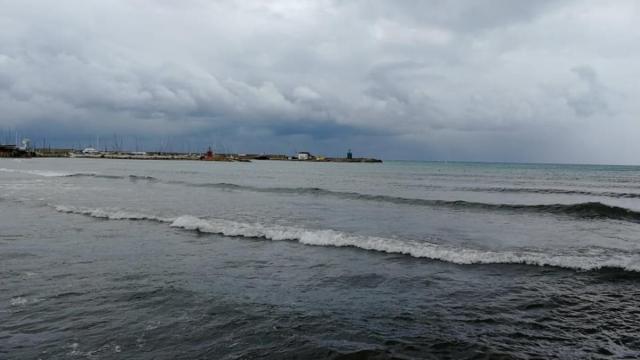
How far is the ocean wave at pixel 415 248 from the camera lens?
1466cm

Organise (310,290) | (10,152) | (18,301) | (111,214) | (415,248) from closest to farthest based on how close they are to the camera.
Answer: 1. (18,301)
2. (310,290)
3. (415,248)
4. (111,214)
5. (10,152)

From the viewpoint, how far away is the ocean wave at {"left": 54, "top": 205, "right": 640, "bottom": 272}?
14.7 meters

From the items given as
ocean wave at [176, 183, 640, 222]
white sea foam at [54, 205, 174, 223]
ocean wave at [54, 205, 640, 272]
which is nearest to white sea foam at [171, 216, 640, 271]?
ocean wave at [54, 205, 640, 272]

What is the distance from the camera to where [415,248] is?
16.5 metres

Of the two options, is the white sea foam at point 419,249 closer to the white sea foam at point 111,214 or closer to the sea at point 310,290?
the sea at point 310,290

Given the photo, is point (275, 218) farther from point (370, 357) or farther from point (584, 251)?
point (370, 357)

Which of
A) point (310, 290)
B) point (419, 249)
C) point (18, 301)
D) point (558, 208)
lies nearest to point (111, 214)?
point (18, 301)

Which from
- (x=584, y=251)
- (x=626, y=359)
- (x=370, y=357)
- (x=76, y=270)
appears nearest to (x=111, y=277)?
(x=76, y=270)

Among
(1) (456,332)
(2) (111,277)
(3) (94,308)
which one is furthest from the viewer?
(2) (111,277)

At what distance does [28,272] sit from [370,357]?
9.35m

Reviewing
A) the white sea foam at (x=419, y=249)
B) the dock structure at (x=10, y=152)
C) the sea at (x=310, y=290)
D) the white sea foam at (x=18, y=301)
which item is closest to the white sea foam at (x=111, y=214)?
the sea at (x=310, y=290)

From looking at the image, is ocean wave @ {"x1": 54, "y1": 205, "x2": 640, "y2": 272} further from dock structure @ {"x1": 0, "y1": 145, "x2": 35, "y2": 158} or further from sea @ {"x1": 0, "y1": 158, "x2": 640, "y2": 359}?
dock structure @ {"x1": 0, "y1": 145, "x2": 35, "y2": 158}

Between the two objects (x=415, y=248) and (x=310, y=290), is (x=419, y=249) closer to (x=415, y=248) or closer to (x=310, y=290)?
(x=415, y=248)

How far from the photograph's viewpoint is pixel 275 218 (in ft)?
81.4
